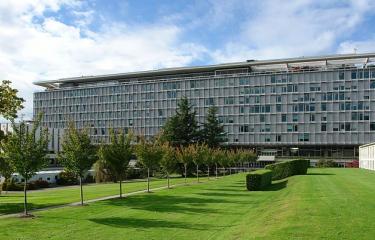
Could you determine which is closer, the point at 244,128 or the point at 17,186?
the point at 17,186

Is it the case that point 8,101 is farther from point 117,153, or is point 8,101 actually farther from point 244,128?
point 244,128

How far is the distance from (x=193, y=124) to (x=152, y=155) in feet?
163

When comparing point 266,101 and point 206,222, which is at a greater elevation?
point 266,101

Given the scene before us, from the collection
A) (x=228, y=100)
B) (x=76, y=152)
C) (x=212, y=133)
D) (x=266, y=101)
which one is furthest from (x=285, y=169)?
(x=228, y=100)

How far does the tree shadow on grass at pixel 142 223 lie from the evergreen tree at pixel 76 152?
274 inches

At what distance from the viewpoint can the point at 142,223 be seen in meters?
20.7

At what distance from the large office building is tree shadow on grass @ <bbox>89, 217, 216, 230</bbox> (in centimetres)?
8419

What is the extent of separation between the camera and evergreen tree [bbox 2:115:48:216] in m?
24.0

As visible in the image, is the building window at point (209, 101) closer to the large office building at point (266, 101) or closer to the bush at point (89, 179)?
the large office building at point (266, 101)

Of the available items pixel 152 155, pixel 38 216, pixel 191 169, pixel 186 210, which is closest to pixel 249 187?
pixel 152 155

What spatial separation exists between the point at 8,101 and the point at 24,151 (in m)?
6.66

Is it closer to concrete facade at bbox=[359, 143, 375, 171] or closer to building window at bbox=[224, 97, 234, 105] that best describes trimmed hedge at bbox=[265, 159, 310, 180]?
concrete facade at bbox=[359, 143, 375, 171]

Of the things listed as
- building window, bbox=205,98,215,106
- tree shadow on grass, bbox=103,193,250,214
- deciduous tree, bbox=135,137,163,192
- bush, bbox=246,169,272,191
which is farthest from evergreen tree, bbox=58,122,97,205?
building window, bbox=205,98,215,106

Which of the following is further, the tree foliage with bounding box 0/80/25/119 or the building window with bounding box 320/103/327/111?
the building window with bounding box 320/103/327/111
